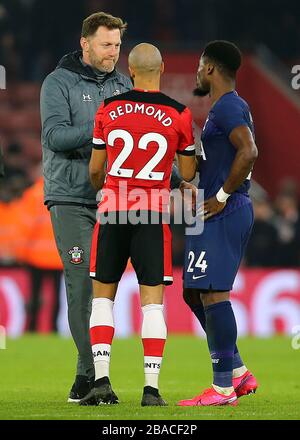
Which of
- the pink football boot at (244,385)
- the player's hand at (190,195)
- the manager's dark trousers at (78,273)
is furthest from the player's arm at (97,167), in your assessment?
the pink football boot at (244,385)

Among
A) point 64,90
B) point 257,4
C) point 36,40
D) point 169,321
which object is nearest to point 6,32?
point 36,40

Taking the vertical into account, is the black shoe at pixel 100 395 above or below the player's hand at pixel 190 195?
below

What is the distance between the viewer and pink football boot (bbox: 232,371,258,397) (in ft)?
27.7

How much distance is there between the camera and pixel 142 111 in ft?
25.5

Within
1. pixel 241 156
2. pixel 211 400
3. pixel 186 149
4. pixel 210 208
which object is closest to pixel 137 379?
pixel 211 400

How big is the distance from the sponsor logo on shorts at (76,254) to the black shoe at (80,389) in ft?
2.57

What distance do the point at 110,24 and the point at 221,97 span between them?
3.06ft

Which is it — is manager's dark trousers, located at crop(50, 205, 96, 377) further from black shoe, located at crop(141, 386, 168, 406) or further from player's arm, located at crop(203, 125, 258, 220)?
player's arm, located at crop(203, 125, 258, 220)

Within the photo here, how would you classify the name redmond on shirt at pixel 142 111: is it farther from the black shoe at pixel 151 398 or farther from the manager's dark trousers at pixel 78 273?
the black shoe at pixel 151 398

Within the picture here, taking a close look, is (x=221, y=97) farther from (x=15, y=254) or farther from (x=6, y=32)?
(x=6, y=32)

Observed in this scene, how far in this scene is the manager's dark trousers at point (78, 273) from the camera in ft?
27.5

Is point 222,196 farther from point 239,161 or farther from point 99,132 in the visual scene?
point 99,132

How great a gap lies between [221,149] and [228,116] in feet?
0.82

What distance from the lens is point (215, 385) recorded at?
26.5 feet
